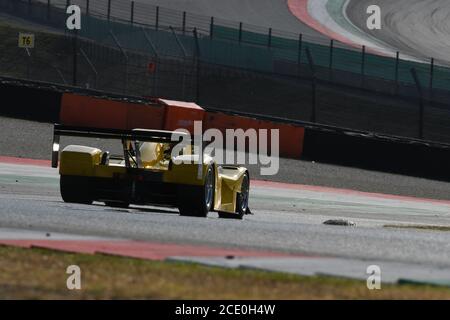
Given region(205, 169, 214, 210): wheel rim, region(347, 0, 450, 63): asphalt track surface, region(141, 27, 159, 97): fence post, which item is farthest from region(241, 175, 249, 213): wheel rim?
region(347, 0, 450, 63): asphalt track surface

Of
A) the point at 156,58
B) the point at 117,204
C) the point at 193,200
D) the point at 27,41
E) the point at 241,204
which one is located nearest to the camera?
the point at 193,200

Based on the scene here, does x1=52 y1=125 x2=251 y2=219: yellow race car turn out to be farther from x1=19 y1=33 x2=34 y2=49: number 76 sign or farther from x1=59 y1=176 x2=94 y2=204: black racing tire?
x1=19 y1=33 x2=34 y2=49: number 76 sign

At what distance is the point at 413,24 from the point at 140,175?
1708 inches

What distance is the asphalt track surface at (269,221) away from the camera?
427 inches

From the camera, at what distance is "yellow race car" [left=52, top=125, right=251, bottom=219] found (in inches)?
595

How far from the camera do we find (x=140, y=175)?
15359mm

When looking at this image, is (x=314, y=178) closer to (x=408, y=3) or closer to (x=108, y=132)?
(x=108, y=132)

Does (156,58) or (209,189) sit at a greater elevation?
(156,58)

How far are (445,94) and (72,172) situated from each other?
24.0 metres

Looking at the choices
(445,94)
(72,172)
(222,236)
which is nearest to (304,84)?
(445,94)

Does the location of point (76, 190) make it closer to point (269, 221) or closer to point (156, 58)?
point (269, 221)

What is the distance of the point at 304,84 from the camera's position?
39.2 m

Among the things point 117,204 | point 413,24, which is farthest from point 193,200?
point 413,24

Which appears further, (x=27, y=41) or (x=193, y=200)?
(x=27, y=41)
